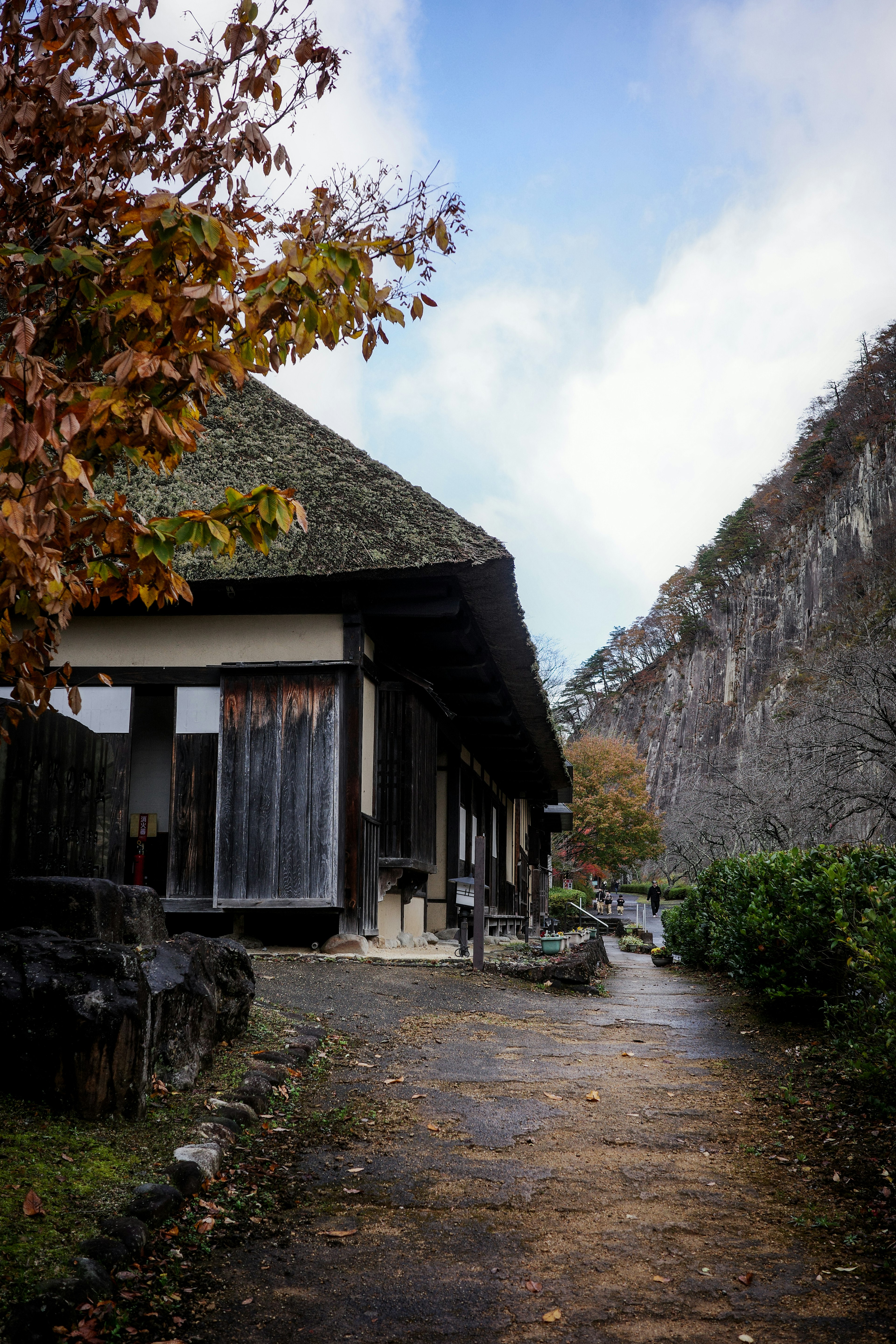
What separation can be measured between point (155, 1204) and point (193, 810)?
22.7 ft

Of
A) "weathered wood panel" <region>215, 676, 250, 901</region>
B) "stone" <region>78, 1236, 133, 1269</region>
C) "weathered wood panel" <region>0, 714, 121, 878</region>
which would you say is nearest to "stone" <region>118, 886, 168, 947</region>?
"weathered wood panel" <region>0, 714, 121, 878</region>

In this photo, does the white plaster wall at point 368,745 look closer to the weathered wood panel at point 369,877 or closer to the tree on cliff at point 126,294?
the weathered wood panel at point 369,877

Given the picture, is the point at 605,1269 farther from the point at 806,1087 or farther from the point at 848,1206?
the point at 806,1087

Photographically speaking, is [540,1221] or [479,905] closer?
[540,1221]

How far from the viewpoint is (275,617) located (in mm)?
9578

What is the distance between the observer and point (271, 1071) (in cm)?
444

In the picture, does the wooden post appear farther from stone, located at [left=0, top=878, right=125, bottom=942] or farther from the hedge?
stone, located at [left=0, top=878, right=125, bottom=942]

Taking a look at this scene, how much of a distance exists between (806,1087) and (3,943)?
3985 mm

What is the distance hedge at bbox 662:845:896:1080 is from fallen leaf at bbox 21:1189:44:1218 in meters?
2.95

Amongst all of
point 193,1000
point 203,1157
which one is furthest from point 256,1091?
point 203,1157

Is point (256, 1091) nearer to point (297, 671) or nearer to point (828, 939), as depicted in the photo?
point (828, 939)

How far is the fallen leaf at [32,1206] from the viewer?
2605mm

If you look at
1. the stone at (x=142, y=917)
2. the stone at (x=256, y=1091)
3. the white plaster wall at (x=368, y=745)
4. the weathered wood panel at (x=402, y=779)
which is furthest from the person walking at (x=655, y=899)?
the stone at (x=142, y=917)

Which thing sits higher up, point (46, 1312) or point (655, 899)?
point (46, 1312)
